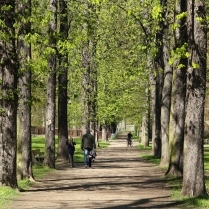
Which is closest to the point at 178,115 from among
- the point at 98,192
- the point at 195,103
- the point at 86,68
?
the point at 98,192

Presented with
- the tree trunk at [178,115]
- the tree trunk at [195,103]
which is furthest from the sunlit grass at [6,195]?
the tree trunk at [178,115]

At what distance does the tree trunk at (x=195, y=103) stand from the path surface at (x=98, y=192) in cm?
79

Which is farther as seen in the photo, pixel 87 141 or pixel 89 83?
pixel 89 83

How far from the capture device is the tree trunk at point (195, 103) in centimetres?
1556

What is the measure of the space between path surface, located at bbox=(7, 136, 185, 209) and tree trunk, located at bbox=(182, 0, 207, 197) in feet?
2.58

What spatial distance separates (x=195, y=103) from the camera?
15586mm

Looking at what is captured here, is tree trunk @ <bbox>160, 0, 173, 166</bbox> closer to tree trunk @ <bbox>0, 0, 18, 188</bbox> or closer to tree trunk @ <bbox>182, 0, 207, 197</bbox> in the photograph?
tree trunk @ <bbox>0, 0, 18, 188</bbox>

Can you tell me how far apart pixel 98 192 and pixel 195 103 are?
411cm

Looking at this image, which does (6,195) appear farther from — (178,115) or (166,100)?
(166,100)

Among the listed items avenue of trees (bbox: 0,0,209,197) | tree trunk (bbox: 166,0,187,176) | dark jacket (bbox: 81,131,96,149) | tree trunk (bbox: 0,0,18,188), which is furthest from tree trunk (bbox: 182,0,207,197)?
dark jacket (bbox: 81,131,96,149)

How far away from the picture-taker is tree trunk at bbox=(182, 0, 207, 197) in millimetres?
15562

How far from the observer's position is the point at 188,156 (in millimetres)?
15742

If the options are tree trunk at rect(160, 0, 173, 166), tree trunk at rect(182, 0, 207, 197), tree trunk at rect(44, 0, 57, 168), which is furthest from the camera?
tree trunk at rect(160, 0, 173, 166)

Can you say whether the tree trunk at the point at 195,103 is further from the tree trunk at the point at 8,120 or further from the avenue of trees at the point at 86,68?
the tree trunk at the point at 8,120
